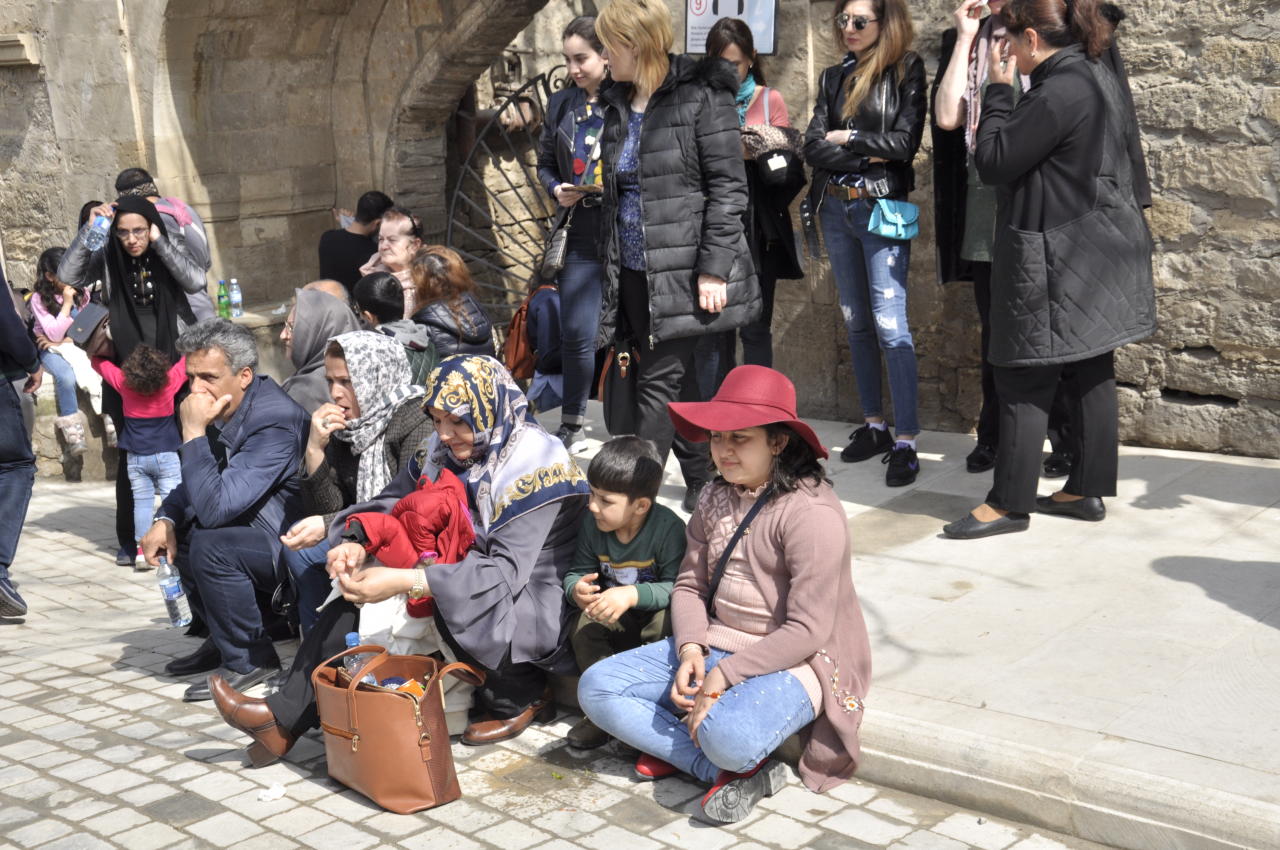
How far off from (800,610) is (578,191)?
312 centimetres

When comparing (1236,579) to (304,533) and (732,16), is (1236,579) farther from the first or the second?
(732,16)

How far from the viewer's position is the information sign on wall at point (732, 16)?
6641 millimetres

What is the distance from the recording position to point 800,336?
6.91 meters

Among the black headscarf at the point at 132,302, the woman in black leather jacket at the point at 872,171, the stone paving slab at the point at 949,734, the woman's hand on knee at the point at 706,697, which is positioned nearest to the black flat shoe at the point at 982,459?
the woman in black leather jacket at the point at 872,171

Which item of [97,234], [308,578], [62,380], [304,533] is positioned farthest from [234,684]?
[62,380]

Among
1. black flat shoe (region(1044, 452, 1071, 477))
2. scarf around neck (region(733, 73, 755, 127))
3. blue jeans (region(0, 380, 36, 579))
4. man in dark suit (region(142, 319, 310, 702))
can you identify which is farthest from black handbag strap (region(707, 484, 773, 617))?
blue jeans (region(0, 380, 36, 579))

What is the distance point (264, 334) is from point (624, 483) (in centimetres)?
619

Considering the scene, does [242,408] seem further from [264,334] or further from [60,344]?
[264,334]

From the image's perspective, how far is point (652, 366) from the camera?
17.5 feet

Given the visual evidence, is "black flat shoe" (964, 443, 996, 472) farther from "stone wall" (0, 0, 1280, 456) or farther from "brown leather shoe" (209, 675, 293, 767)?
"brown leather shoe" (209, 675, 293, 767)

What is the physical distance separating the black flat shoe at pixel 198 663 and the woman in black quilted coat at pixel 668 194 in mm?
1687

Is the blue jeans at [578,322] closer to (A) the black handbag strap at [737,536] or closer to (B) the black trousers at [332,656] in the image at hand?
(B) the black trousers at [332,656]

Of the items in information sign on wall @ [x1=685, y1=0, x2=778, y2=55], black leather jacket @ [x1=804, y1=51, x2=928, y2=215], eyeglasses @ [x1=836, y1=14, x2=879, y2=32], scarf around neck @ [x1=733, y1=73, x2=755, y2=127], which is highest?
information sign on wall @ [x1=685, y1=0, x2=778, y2=55]

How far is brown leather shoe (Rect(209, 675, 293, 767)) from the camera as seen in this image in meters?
4.02
